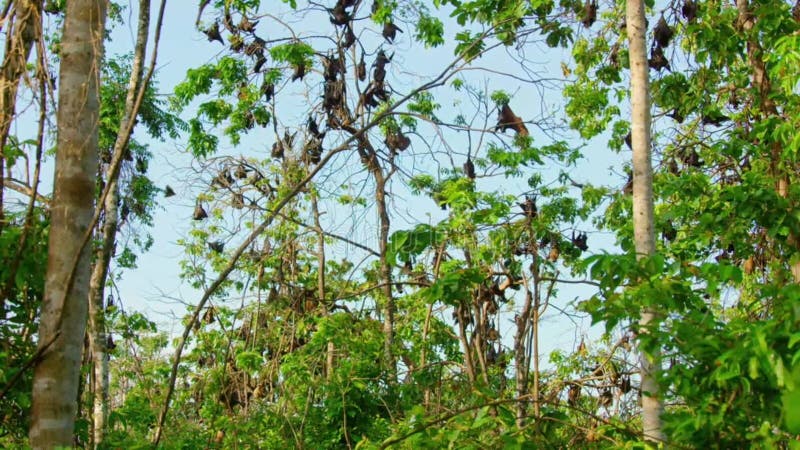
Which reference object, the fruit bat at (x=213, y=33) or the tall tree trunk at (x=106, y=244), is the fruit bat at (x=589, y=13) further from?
the fruit bat at (x=213, y=33)

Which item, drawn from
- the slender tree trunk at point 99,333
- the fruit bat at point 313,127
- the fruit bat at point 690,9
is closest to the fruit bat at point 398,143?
the fruit bat at point 313,127

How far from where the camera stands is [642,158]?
6.11 meters

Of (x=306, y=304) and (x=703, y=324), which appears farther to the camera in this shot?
(x=306, y=304)

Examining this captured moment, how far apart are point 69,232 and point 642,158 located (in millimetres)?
3832

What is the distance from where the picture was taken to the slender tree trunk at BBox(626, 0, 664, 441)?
562 centimetres

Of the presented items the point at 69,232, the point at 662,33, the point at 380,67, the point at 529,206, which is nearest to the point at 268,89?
the point at 380,67

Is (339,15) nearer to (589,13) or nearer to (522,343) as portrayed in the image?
(589,13)

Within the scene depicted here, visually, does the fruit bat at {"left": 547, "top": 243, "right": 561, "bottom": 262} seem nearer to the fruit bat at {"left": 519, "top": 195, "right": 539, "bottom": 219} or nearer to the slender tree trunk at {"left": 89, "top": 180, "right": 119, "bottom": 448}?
the fruit bat at {"left": 519, "top": 195, "right": 539, "bottom": 219}

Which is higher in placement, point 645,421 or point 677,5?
point 677,5

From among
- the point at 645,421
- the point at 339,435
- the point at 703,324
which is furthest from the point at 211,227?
the point at 703,324

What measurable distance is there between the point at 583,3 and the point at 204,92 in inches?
265

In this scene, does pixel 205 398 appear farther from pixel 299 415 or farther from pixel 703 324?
pixel 703 324

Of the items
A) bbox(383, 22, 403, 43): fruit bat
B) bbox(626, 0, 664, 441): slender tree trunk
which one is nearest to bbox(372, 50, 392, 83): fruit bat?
bbox(383, 22, 403, 43): fruit bat

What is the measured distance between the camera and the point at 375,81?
11.6m
